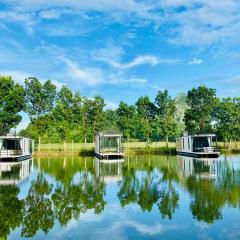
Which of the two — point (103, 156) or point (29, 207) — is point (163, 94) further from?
point (29, 207)

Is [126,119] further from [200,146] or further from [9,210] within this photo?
[9,210]

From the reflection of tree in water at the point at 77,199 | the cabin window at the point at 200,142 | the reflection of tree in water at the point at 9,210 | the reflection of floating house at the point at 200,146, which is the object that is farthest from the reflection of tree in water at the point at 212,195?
the cabin window at the point at 200,142

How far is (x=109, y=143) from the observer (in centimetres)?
5203

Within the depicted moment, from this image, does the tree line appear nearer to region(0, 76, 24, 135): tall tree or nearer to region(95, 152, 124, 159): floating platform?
region(0, 76, 24, 135): tall tree

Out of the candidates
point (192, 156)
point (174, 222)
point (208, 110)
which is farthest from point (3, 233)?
point (208, 110)

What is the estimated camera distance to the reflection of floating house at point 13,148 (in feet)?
150

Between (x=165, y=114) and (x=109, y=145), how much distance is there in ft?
101

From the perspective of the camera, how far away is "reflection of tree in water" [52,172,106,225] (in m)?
15.2

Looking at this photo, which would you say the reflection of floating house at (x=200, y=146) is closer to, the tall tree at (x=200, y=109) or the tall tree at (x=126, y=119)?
the tall tree at (x=126, y=119)

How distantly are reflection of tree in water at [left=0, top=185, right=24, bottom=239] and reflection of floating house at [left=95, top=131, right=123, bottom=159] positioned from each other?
27.6 meters

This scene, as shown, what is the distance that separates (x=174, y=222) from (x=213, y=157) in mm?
34826

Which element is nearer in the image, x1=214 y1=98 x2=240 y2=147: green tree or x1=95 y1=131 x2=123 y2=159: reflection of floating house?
x1=95 y1=131 x2=123 y2=159: reflection of floating house

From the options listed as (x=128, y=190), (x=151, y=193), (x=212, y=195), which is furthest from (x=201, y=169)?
(x=212, y=195)

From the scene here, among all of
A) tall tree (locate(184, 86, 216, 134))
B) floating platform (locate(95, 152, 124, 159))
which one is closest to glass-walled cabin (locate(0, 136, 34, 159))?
floating platform (locate(95, 152, 124, 159))
